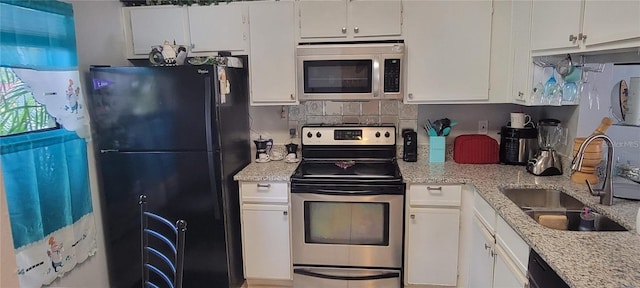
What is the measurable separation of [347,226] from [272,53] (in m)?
1.31

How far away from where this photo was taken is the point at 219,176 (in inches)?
97.3

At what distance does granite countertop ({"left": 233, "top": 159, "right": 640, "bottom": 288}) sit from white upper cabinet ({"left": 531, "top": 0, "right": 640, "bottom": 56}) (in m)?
0.75

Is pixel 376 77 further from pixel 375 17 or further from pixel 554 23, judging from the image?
pixel 554 23

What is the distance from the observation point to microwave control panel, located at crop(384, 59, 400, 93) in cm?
258

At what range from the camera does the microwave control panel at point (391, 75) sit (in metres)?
2.58

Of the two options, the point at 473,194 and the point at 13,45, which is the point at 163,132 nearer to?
the point at 13,45

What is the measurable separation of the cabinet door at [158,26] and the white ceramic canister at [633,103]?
272 cm

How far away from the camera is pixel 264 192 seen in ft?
8.68

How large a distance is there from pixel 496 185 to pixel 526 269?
775mm

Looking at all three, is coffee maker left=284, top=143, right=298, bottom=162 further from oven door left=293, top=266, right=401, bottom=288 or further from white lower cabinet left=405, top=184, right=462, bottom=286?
white lower cabinet left=405, top=184, right=462, bottom=286

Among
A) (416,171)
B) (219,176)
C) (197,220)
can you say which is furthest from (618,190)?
(197,220)

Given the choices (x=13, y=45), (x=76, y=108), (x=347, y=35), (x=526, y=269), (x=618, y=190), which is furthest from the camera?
(x=347, y=35)

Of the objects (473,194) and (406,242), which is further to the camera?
(406,242)

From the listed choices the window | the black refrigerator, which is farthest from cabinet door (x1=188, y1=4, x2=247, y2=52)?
the window
